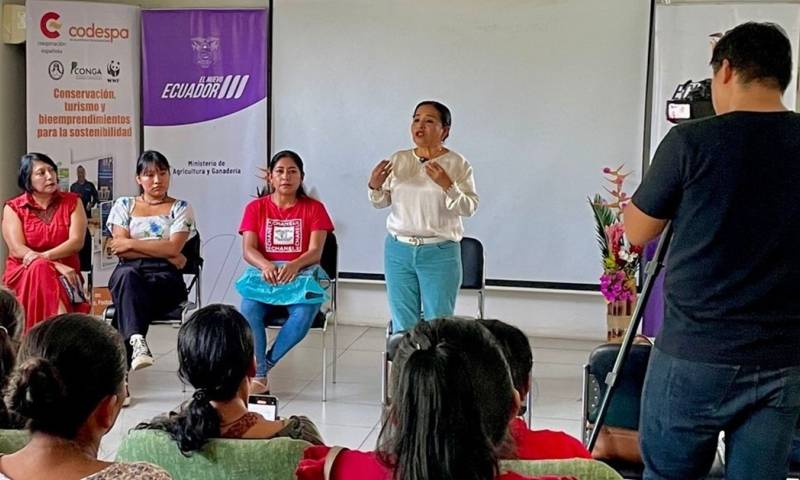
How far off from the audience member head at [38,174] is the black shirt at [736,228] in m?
3.52

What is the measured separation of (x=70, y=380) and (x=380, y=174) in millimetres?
2891

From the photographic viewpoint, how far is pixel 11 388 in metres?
1.57

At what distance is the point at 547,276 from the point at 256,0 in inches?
99.1

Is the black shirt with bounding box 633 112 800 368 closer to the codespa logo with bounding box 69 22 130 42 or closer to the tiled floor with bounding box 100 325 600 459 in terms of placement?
the tiled floor with bounding box 100 325 600 459

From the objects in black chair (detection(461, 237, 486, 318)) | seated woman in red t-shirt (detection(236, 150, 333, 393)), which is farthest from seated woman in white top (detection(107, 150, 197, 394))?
black chair (detection(461, 237, 486, 318))

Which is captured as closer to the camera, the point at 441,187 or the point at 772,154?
the point at 772,154

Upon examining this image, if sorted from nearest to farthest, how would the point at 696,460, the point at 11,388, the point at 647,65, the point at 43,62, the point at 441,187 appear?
1. the point at 11,388
2. the point at 696,460
3. the point at 441,187
4. the point at 647,65
5. the point at 43,62

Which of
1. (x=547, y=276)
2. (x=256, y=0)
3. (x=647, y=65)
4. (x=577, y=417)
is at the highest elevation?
(x=256, y=0)

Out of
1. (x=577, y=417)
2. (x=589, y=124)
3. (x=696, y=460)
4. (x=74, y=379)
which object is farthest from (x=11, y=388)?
(x=589, y=124)

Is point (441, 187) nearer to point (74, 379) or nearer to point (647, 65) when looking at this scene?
point (647, 65)

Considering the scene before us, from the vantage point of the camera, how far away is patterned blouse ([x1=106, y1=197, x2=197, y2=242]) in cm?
480

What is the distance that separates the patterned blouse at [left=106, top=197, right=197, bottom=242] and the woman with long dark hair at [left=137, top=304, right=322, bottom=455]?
2731 mm

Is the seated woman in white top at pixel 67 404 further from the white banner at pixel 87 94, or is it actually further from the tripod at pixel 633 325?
the white banner at pixel 87 94

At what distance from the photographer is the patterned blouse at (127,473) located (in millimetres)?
1552
